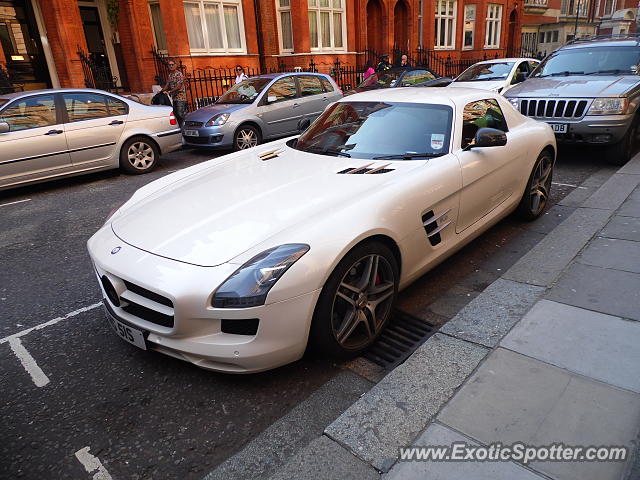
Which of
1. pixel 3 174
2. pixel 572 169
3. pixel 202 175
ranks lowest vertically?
pixel 572 169

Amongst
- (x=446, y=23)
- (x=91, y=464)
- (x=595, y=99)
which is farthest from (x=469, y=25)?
(x=91, y=464)

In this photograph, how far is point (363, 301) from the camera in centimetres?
289

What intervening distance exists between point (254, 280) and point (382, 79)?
12495mm

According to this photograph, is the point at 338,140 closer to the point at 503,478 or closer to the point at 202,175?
the point at 202,175

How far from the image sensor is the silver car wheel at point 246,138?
9.88 meters

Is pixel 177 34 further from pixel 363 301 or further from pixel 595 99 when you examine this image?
pixel 363 301

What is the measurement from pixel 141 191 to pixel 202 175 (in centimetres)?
54

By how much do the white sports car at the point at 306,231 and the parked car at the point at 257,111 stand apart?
18.6ft

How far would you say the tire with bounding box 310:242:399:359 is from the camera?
2.64 metres

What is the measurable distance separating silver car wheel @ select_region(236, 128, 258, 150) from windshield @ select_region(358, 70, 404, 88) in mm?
4736

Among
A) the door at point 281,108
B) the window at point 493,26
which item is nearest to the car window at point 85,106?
the door at point 281,108

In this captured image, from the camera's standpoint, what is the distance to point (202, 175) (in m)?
3.90

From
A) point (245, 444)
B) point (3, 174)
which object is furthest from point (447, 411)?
point (3, 174)

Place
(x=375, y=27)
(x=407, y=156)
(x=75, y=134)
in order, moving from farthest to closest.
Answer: (x=375, y=27) → (x=75, y=134) → (x=407, y=156)
